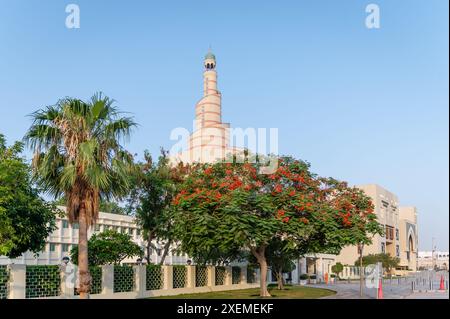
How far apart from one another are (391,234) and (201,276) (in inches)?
3866

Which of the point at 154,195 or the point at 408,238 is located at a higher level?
the point at 154,195

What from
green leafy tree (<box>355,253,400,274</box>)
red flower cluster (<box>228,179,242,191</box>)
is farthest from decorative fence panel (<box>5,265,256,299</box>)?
green leafy tree (<box>355,253,400,274</box>)

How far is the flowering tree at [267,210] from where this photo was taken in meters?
30.7

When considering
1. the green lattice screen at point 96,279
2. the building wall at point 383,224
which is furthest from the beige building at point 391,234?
the green lattice screen at point 96,279

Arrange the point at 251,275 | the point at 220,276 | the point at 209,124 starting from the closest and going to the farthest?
1. the point at 220,276
2. the point at 251,275
3. the point at 209,124

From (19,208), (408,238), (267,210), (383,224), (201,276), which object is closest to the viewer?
(19,208)

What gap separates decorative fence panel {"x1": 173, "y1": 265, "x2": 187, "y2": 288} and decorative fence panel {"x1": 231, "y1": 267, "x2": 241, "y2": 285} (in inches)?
303

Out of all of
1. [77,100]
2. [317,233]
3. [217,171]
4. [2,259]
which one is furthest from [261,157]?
[2,259]

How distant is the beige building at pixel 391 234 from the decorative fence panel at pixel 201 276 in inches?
2625

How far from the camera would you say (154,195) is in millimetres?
40219

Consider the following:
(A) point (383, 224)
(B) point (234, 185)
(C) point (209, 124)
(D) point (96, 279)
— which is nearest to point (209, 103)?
(C) point (209, 124)

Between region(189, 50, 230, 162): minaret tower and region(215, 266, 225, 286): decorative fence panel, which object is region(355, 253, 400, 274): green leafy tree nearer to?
region(189, 50, 230, 162): minaret tower

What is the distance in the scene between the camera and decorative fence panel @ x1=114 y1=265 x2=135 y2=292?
30312mm

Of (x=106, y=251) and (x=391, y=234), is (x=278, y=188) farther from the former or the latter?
(x=391, y=234)
